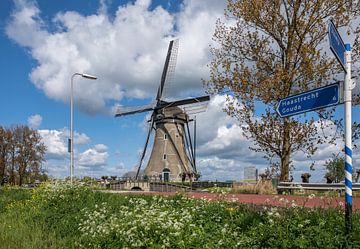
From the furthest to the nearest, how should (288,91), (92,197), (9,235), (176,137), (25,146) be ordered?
(25,146) < (176,137) < (288,91) < (92,197) < (9,235)

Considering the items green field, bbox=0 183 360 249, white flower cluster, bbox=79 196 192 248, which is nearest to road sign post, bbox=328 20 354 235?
green field, bbox=0 183 360 249

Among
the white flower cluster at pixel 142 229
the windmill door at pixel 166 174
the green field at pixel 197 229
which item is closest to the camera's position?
the green field at pixel 197 229

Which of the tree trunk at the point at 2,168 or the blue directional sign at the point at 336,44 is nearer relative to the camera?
the blue directional sign at the point at 336,44

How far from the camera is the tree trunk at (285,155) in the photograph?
1797cm

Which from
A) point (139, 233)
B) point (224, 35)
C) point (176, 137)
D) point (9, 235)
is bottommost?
point (9, 235)

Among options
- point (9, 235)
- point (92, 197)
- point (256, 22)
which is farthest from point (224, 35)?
point (9, 235)

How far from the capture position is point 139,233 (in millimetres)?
7832

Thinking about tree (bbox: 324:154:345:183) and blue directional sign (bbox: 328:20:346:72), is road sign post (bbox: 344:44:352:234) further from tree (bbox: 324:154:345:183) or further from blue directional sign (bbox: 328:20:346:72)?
tree (bbox: 324:154:345:183)

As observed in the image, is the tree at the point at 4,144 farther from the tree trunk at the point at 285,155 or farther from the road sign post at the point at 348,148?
the road sign post at the point at 348,148

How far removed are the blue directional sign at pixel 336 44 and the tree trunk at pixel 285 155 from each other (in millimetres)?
11608

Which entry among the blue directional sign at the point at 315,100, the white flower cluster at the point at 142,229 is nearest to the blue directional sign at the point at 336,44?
the blue directional sign at the point at 315,100

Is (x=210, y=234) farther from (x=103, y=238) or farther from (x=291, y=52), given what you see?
(x=291, y=52)

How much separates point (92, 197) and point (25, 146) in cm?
5290

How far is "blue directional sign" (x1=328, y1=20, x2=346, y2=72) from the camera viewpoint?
578 cm
